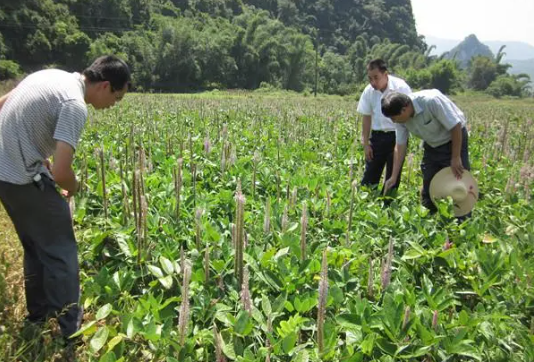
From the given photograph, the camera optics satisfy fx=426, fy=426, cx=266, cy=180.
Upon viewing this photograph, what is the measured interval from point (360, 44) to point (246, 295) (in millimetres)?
107220

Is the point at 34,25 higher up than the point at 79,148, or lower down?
higher up

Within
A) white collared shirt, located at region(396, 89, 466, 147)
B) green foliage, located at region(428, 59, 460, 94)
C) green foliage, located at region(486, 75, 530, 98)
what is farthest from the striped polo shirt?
green foliage, located at region(428, 59, 460, 94)

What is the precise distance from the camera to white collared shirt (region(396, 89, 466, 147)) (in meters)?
3.64

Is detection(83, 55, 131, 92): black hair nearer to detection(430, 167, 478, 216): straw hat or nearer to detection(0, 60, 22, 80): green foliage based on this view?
detection(430, 167, 478, 216): straw hat

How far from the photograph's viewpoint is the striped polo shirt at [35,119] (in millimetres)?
2125

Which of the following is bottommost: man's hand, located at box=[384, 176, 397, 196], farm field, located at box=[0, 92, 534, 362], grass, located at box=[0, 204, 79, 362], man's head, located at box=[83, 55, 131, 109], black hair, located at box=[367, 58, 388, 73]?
grass, located at box=[0, 204, 79, 362]

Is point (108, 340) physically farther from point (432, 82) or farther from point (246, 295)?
point (432, 82)

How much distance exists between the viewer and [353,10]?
450 feet

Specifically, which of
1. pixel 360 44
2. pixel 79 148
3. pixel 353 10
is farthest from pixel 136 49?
pixel 353 10

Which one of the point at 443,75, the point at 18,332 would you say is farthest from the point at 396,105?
the point at 443,75

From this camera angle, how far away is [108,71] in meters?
2.34

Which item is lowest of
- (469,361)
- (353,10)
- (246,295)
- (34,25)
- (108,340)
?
(108,340)

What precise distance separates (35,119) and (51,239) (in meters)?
0.65

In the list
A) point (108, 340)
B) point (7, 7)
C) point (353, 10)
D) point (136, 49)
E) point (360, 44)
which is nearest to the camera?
point (108, 340)
